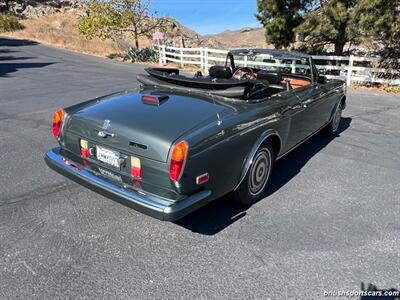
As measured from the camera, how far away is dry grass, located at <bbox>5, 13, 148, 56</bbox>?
2470cm

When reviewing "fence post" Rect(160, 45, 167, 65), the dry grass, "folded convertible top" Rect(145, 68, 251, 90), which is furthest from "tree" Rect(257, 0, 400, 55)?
the dry grass

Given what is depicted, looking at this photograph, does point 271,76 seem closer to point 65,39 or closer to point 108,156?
point 108,156

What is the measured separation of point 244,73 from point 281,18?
1025cm

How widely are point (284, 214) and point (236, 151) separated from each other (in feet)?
2.99

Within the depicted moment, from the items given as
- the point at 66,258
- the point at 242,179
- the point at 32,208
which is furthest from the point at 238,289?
the point at 32,208

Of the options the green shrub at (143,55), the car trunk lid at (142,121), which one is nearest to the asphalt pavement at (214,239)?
the car trunk lid at (142,121)

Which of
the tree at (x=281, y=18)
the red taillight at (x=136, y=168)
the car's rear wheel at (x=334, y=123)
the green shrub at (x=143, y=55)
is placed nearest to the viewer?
the red taillight at (x=136, y=168)

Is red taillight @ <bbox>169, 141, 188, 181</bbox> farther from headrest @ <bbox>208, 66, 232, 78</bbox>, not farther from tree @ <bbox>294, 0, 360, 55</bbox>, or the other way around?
tree @ <bbox>294, 0, 360, 55</bbox>

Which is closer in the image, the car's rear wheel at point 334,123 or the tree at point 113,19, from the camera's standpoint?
the car's rear wheel at point 334,123

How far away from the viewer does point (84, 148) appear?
10.9 feet

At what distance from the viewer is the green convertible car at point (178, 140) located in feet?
9.19

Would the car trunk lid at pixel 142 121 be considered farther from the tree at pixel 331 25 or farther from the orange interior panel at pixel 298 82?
the tree at pixel 331 25

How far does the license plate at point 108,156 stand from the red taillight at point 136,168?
0.53ft

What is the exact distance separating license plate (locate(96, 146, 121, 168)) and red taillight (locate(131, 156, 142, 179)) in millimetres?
161
